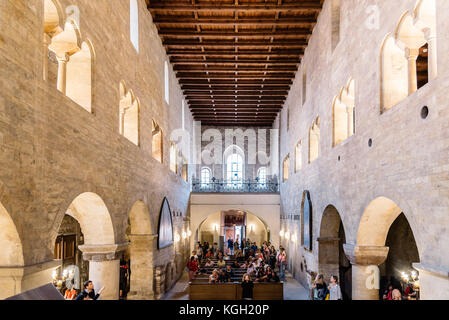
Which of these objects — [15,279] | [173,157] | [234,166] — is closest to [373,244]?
[15,279]

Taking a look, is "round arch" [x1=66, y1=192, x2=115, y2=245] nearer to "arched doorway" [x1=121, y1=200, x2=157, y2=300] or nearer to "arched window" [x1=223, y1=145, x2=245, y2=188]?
"arched doorway" [x1=121, y1=200, x2=157, y2=300]

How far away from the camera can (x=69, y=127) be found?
6.62 meters

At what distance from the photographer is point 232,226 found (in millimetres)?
33625

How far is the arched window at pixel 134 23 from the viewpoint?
11.0 m

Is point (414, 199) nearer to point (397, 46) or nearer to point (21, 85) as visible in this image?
point (397, 46)

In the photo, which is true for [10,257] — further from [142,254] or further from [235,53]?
[235,53]

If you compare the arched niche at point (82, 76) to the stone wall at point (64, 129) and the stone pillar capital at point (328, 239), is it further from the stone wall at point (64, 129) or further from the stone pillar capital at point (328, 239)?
the stone pillar capital at point (328, 239)

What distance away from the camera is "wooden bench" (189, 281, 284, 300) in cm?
1295

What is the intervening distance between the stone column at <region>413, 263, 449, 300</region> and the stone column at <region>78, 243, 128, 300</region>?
6.28 m

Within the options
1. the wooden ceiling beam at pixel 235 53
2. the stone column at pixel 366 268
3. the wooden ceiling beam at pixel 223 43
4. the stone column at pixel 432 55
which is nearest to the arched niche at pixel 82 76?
the stone column at pixel 432 55

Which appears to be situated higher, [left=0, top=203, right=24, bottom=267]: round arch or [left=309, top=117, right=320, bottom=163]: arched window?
[left=309, top=117, right=320, bottom=163]: arched window

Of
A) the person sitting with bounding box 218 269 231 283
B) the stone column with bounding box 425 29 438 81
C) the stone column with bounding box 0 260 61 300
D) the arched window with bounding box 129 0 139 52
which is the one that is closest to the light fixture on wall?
the person sitting with bounding box 218 269 231 283

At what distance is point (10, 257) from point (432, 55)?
643cm
